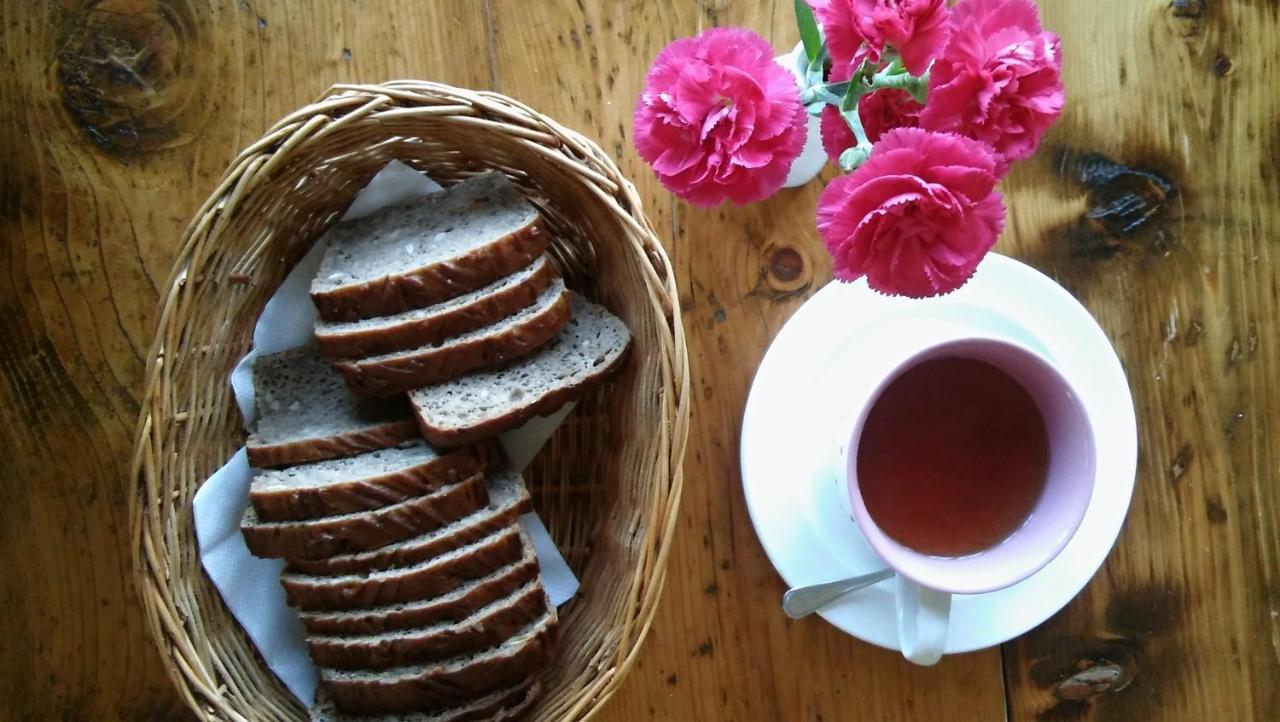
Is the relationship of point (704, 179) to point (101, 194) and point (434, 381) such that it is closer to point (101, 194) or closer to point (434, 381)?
point (434, 381)

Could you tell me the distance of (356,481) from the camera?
899 millimetres

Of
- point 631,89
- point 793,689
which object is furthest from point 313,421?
point 793,689

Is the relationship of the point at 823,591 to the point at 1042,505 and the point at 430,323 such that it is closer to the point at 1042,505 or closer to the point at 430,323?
the point at 1042,505

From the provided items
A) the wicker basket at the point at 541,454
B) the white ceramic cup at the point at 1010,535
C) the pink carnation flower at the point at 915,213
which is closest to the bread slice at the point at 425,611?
the wicker basket at the point at 541,454

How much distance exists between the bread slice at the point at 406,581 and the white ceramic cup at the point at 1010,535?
1.11ft

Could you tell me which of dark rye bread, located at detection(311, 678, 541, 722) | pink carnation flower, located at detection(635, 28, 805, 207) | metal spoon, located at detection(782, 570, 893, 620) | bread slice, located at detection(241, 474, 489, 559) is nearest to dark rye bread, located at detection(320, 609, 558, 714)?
dark rye bread, located at detection(311, 678, 541, 722)

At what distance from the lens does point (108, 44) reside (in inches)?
40.2

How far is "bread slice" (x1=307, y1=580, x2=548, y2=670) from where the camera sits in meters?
0.90

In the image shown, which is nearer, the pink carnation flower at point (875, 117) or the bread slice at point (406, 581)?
the pink carnation flower at point (875, 117)

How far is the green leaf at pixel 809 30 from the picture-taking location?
0.77 metres

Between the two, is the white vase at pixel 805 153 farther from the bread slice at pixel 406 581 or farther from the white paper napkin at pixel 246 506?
the bread slice at pixel 406 581

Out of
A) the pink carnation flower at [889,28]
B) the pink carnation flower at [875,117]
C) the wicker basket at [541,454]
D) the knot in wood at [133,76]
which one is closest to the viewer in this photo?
the pink carnation flower at [889,28]

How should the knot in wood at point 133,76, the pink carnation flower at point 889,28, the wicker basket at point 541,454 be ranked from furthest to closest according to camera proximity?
the knot in wood at point 133,76, the wicker basket at point 541,454, the pink carnation flower at point 889,28

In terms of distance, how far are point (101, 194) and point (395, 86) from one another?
0.37 meters
